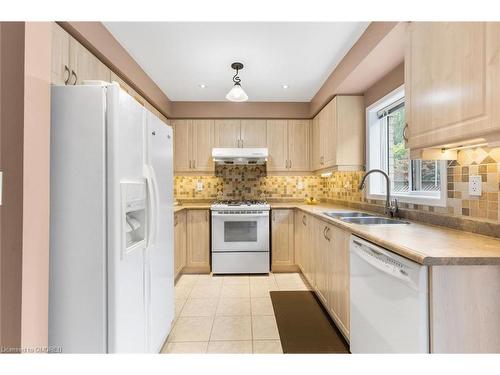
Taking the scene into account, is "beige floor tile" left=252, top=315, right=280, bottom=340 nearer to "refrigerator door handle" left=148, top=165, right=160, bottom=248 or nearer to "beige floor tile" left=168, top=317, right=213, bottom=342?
"beige floor tile" left=168, top=317, right=213, bottom=342

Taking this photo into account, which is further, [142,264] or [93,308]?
[142,264]

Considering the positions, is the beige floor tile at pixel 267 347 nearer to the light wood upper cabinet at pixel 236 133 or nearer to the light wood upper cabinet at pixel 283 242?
the light wood upper cabinet at pixel 283 242

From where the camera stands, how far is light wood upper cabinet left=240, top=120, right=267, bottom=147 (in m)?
3.57

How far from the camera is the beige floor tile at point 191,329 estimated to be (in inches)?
73.6

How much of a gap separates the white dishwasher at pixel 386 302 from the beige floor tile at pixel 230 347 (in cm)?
73

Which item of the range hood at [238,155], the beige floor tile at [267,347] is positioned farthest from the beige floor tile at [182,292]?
the range hood at [238,155]

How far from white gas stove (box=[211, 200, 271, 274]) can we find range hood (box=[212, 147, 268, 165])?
66 cm

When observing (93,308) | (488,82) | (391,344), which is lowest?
(391,344)

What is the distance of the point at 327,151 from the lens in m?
2.95
